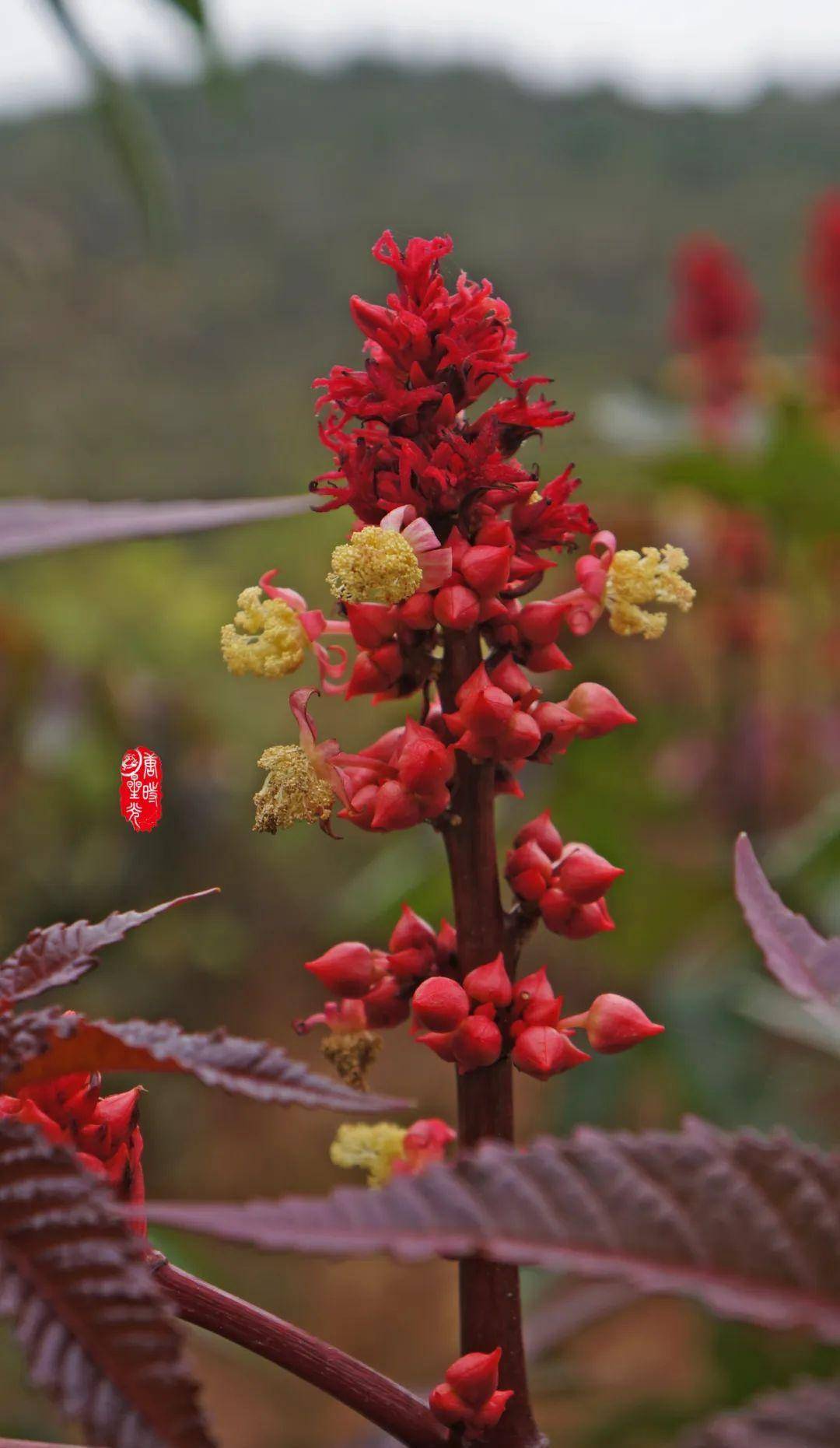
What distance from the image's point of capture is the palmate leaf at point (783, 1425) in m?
0.21

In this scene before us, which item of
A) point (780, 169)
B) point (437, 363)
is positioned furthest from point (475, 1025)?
point (780, 169)

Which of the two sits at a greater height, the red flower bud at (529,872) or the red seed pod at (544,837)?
the red seed pod at (544,837)

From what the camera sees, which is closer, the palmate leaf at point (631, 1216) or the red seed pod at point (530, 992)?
the palmate leaf at point (631, 1216)

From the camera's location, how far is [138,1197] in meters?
0.34

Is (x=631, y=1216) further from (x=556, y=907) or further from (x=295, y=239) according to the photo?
(x=295, y=239)

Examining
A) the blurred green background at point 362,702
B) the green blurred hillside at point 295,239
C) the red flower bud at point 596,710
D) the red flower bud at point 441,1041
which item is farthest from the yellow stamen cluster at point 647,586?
the green blurred hillside at point 295,239

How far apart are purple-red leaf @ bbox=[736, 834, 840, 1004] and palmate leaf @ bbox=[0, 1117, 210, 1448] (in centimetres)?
16

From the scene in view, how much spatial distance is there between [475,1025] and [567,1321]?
114 centimetres

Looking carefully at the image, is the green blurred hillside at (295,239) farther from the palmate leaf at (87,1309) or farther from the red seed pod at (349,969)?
the palmate leaf at (87,1309)

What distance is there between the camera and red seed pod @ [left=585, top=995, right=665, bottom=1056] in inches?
13.4

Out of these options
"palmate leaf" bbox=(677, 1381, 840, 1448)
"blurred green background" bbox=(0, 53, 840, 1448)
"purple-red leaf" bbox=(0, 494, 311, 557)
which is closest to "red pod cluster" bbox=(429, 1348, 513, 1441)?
"palmate leaf" bbox=(677, 1381, 840, 1448)

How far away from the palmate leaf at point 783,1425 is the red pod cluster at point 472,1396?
105 mm

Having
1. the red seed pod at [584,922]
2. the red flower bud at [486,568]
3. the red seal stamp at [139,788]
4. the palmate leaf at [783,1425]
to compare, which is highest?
the red flower bud at [486,568]

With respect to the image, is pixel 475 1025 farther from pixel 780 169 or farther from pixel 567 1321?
pixel 780 169
